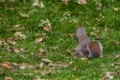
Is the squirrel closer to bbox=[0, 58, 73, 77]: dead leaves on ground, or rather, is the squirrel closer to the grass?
the grass

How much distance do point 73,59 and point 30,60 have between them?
926mm

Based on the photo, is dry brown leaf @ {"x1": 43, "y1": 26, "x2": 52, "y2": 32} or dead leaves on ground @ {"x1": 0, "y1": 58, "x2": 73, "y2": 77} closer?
dead leaves on ground @ {"x1": 0, "y1": 58, "x2": 73, "y2": 77}

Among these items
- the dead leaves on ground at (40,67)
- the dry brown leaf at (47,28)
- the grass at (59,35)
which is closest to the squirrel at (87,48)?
the grass at (59,35)

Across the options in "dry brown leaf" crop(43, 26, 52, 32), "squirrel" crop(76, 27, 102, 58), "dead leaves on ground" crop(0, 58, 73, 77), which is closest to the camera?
"dead leaves on ground" crop(0, 58, 73, 77)

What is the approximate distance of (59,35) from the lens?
36.4 ft

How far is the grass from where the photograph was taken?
27.7ft

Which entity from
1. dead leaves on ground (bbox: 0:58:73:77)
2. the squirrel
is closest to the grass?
dead leaves on ground (bbox: 0:58:73:77)

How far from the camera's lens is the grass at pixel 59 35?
843cm

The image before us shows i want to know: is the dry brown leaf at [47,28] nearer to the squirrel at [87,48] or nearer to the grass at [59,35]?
the grass at [59,35]

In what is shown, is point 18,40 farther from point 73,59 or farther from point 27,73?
point 27,73

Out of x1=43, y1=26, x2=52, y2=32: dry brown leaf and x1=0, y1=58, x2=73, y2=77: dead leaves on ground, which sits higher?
x1=43, y1=26, x2=52, y2=32: dry brown leaf

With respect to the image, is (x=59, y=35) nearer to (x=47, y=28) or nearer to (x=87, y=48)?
(x=47, y=28)

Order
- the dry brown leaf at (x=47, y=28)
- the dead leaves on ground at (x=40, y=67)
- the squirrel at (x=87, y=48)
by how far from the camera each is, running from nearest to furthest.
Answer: the dead leaves on ground at (x=40, y=67)
the squirrel at (x=87, y=48)
the dry brown leaf at (x=47, y=28)

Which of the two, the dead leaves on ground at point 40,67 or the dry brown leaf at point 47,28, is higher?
the dry brown leaf at point 47,28
